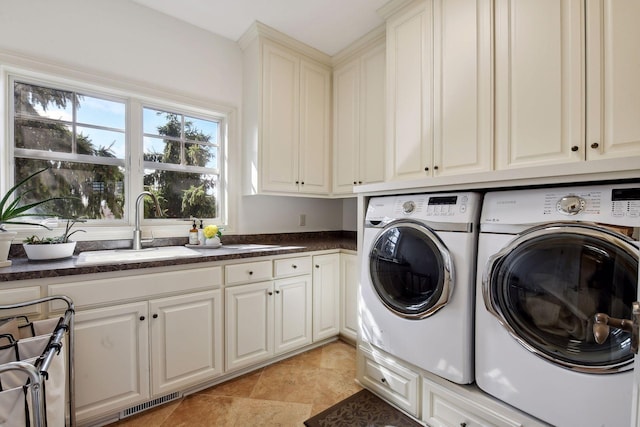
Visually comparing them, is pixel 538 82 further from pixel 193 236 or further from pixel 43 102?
pixel 43 102

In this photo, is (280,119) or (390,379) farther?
(280,119)

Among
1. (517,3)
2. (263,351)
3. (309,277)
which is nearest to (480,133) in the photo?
(517,3)

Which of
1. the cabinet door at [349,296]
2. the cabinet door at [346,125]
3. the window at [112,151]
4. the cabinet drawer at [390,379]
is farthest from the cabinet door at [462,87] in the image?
the window at [112,151]

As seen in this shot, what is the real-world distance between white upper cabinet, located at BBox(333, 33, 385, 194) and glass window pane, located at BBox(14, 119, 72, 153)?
2049 mm

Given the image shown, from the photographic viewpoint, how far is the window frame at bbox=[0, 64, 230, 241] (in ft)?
5.60

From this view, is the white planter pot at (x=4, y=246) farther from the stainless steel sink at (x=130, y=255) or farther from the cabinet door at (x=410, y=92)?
the cabinet door at (x=410, y=92)

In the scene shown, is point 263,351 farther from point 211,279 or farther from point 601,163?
point 601,163

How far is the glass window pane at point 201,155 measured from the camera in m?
2.40

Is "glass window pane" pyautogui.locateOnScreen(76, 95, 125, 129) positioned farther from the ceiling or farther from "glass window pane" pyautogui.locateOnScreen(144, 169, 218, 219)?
the ceiling

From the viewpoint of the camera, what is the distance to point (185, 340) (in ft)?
5.51

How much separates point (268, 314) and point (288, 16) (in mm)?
2248

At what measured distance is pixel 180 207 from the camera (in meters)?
2.33

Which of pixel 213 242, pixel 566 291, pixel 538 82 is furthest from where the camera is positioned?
pixel 213 242

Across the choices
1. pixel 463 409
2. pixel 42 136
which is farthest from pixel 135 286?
pixel 463 409
